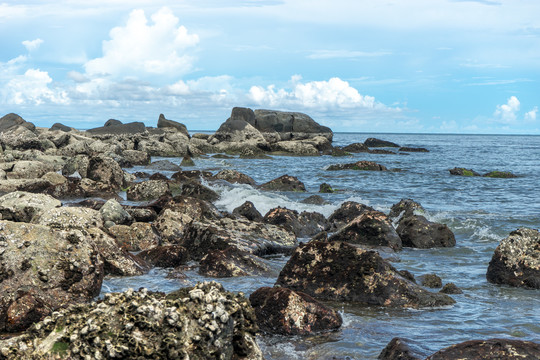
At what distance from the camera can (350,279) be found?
8.43 meters

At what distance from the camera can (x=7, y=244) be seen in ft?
24.2

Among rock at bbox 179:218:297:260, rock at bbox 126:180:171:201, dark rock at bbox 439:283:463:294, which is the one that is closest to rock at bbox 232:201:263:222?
rock at bbox 179:218:297:260

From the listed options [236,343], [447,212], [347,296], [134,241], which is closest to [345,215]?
[447,212]

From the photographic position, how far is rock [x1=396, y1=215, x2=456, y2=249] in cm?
1327

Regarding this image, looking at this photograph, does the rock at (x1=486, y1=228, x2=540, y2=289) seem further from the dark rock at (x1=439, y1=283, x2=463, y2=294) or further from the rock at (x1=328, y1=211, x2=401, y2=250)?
the rock at (x1=328, y1=211, x2=401, y2=250)

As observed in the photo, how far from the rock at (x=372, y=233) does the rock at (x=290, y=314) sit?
19.7ft

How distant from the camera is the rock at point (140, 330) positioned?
13.9 feet

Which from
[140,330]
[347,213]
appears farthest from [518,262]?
[140,330]

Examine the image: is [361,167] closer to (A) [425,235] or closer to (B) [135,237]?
(A) [425,235]

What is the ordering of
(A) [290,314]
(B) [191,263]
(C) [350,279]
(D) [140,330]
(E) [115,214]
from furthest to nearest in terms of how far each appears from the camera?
(E) [115,214] < (B) [191,263] < (C) [350,279] < (A) [290,314] < (D) [140,330]

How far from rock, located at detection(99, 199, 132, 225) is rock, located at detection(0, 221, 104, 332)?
18.4ft

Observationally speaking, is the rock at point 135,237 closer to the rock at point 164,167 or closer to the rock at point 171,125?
the rock at point 164,167

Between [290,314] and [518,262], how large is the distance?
17.4 ft

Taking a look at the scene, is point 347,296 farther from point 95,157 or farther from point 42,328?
point 95,157
